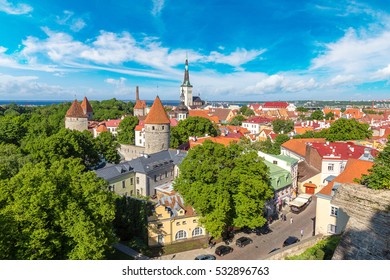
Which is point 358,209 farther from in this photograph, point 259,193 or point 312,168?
point 312,168

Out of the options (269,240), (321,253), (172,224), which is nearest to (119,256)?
(172,224)

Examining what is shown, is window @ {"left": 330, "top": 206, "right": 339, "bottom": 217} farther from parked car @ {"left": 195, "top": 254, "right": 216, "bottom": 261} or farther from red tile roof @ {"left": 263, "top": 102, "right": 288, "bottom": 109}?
red tile roof @ {"left": 263, "top": 102, "right": 288, "bottom": 109}

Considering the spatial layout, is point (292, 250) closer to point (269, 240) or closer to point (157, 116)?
point (269, 240)

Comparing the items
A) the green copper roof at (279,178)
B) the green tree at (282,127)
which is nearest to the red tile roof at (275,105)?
the green tree at (282,127)

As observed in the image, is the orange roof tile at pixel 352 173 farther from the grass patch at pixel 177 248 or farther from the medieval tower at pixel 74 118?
the medieval tower at pixel 74 118

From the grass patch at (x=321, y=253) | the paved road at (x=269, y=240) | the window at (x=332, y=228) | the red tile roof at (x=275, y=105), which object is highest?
the red tile roof at (x=275, y=105)

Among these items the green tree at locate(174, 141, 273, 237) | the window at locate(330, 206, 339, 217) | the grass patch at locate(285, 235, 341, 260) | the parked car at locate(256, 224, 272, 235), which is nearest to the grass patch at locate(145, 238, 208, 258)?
the green tree at locate(174, 141, 273, 237)

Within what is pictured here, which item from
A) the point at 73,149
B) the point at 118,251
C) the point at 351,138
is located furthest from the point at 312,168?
the point at 73,149
